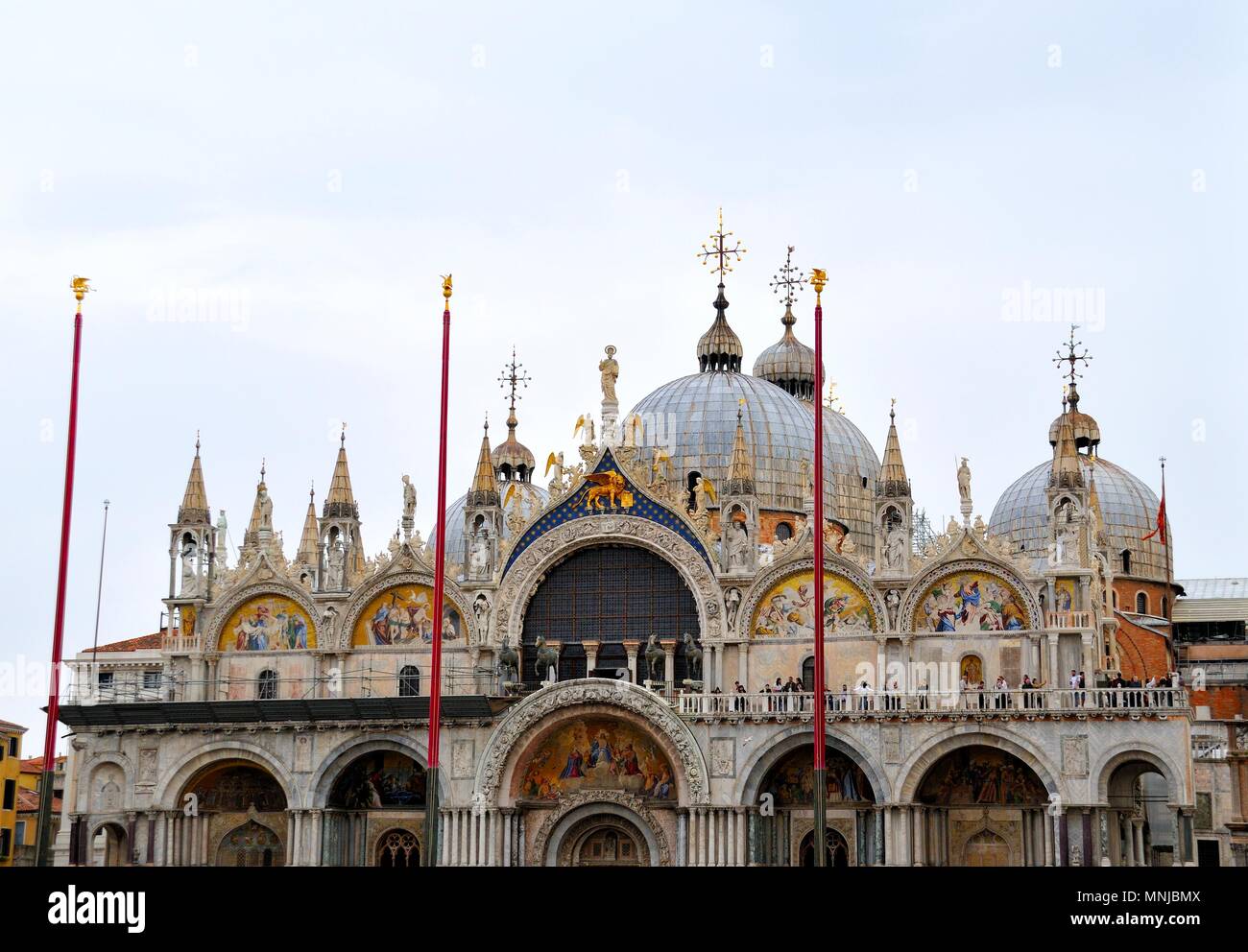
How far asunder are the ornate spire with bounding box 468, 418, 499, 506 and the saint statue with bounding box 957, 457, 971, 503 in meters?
14.5

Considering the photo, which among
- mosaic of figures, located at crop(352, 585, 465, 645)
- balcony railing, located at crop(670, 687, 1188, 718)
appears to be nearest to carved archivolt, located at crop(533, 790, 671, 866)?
balcony railing, located at crop(670, 687, 1188, 718)

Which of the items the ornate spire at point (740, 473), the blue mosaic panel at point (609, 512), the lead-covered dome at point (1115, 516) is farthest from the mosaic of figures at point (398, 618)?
the lead-covered dome at point (1115, 516)

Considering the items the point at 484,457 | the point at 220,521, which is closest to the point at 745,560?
the point at 484,457

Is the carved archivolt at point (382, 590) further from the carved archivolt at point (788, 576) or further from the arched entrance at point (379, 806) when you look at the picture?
the carved archivolt at point (788, 576)

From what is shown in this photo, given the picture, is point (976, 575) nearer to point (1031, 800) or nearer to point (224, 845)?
point (1031, 800)

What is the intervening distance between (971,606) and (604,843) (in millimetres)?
12830

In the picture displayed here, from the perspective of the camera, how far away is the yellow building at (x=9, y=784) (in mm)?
80812

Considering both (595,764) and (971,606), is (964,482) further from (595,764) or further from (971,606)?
(595,764)

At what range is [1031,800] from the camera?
59.2 metres

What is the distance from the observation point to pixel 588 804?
61.9m

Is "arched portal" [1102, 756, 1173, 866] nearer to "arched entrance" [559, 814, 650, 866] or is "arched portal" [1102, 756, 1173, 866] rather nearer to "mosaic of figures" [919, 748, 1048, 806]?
"mosaic of figures" [919, 748, 1048, 806]

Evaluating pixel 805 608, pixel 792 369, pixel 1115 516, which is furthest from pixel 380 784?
pixel 1115 516

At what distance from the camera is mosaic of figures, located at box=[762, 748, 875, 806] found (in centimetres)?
6059
